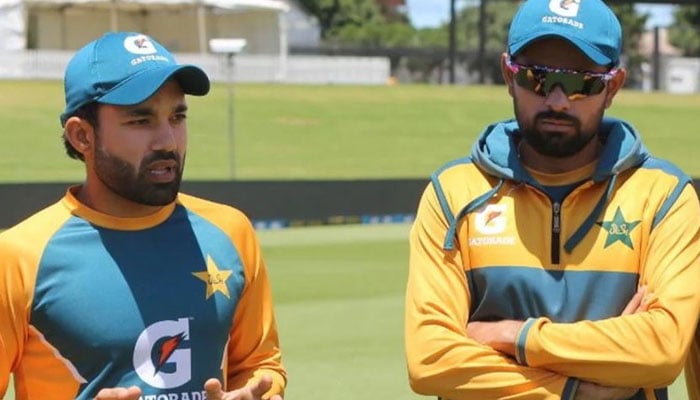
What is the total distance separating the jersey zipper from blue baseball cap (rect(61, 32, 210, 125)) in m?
0.92

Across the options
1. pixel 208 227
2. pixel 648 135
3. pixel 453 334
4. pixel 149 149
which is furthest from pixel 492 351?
pixel 648 135

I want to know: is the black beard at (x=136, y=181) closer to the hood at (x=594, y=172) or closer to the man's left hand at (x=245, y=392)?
the man's left hand at (x=245, y=392)

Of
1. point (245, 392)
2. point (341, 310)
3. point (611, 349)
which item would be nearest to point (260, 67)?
point (341, 310)

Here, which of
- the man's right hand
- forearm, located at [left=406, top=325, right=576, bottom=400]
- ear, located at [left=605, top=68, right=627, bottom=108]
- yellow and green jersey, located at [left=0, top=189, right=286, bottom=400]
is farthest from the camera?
ear, located at [left=605, top=68, right=627, bottom=108]

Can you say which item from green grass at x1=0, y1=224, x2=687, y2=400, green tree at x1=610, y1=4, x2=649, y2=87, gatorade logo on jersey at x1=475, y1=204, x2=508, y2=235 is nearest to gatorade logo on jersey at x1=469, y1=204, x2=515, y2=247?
gatorade logo on jersey at x1=475, y1=204, x2=508, y2=235

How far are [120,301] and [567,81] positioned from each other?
1.20 metres

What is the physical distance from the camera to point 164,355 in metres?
3.38

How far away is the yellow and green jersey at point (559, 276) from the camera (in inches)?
139

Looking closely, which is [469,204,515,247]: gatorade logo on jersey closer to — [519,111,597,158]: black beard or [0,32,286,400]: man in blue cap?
[519,111,597,158]: black beard

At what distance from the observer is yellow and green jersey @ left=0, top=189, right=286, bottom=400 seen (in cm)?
330

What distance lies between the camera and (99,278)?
3.35 metres

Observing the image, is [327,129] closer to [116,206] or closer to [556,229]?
[556,229]

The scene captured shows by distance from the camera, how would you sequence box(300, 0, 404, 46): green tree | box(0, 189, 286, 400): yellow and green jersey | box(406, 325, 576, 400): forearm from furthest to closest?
1. box(300, 0, 404, 46): green tree
2. box(406, 325, 576, 400): forearm
3. box(0, 189, 286, 400): yellow and green jersey

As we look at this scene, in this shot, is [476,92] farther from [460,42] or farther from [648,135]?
[460,42]
